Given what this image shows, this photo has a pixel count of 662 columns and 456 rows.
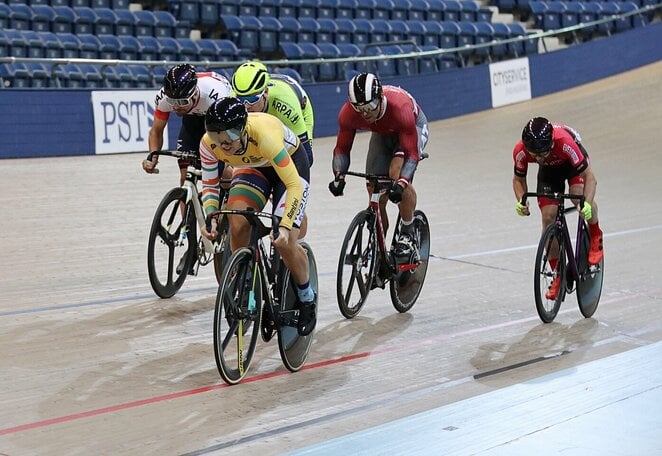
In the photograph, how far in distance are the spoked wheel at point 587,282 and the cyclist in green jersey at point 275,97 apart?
1787 mm

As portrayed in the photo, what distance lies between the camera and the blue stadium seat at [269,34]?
15102 millimetres

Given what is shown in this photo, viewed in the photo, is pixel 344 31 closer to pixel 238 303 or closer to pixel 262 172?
pixel 262 172

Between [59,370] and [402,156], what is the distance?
7.70 feet

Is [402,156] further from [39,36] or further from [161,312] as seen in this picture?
[39,36]

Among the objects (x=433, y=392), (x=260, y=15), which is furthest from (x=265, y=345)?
(x=260, y=15)

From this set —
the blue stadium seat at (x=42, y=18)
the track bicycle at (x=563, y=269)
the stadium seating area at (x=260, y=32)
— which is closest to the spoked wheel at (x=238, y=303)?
the track bicycle at (x=563, y=269)

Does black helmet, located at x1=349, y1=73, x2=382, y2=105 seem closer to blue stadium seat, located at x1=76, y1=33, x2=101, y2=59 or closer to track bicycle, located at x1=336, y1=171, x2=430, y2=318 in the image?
track bicycle, located at x1=336, y1=171, x2=430, y2=318

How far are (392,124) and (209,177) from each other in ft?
4.56

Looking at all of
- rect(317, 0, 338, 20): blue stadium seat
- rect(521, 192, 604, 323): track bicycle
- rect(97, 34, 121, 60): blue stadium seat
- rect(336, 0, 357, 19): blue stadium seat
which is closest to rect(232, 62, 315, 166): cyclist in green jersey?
rect(521, 192, 604, 323): track bicycle

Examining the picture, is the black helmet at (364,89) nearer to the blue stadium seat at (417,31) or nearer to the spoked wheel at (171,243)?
the spoked wheel at (171,243)

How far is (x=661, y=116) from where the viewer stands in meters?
16.3

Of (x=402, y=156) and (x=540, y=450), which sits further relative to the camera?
(x=402, y=156)

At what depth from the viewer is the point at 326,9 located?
16.6 m

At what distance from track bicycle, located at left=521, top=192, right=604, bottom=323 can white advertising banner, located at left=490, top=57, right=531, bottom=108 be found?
11.5 metres
